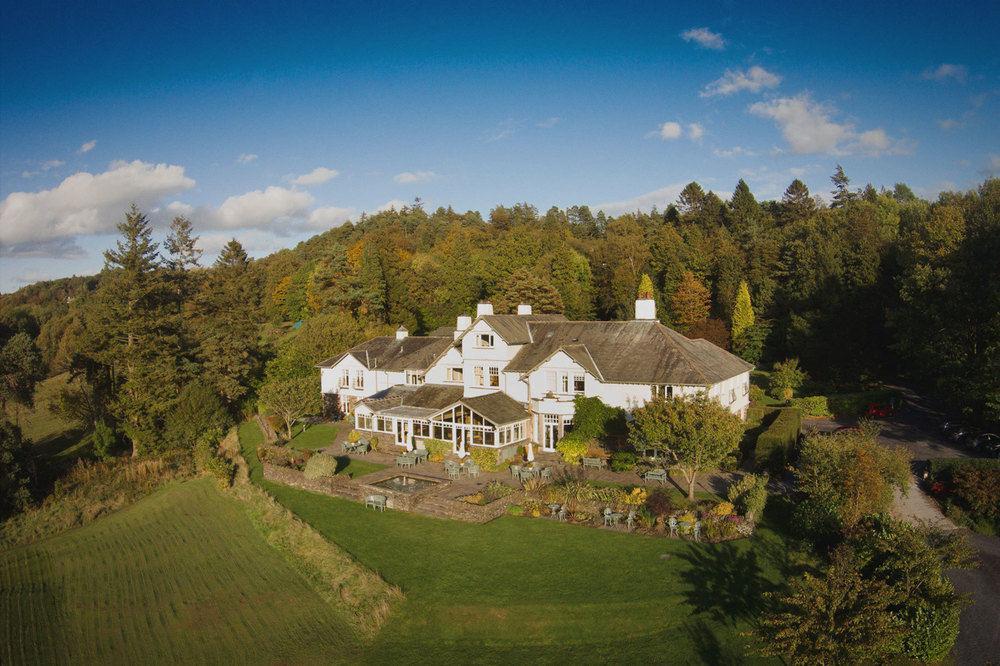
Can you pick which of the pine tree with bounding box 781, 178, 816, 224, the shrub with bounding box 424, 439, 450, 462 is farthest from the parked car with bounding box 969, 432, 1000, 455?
the pine tree with bounding box 781, 178, 816, 224

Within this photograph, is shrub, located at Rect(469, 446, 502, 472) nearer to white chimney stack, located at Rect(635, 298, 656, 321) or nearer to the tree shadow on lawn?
the tree shadow on lawn

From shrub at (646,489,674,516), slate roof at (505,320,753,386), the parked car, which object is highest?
slate roof at (505,320,753,386)

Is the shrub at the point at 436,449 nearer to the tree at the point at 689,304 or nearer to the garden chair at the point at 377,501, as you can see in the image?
the garden chair at the point at 377,501

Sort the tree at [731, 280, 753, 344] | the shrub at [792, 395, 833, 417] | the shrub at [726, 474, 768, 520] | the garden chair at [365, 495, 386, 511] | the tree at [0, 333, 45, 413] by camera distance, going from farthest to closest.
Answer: the tree at [731, 280, 753, 344], the tree at [0, 333, 45, 413], the shrub at [792, 395, 833, 417], the garden chair at [365, 495, 386, 511], the shrub at [726, 474, 768, 520]

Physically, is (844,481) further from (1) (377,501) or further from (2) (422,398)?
(2) (422,398)

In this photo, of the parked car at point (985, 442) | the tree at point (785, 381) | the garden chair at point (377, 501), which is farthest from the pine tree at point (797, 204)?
the garden chair at point (377, 501)

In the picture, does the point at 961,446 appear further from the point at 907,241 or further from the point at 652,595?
the point at 907,241

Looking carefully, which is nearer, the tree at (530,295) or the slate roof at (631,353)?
the slate roof at (631,353)

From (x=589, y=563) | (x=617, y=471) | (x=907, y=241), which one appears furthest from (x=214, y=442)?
(x=907, y=241)
